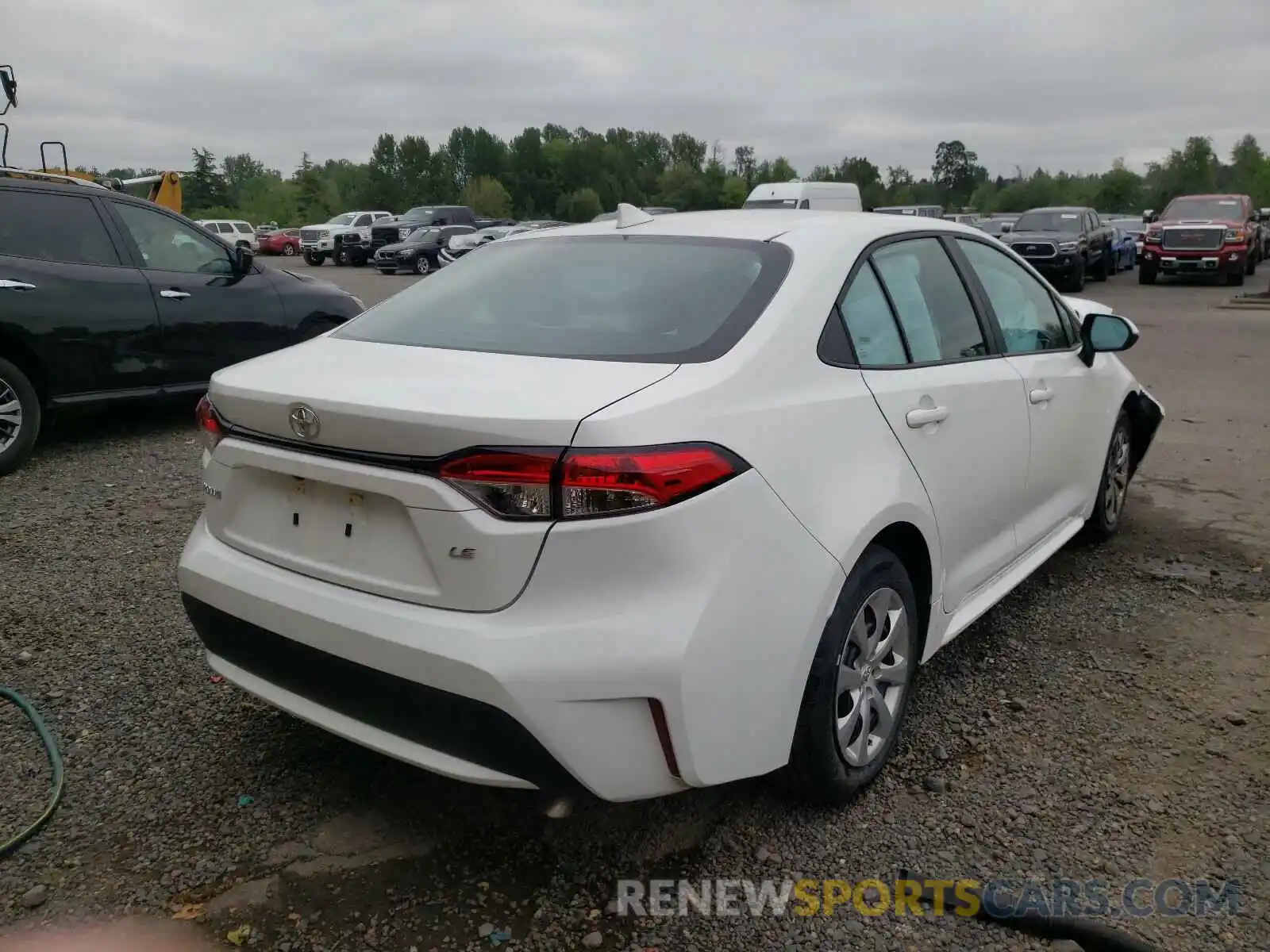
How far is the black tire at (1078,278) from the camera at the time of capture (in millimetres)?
20531

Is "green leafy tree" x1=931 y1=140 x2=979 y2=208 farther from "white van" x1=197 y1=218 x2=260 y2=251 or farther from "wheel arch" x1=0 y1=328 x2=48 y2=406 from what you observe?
"wheel arch" x1=0 y1=328 x2=48 y2=406

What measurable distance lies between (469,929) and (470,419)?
1.18 metres

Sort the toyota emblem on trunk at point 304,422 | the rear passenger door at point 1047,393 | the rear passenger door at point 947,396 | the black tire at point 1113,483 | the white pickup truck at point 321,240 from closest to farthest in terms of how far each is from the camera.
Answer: the toyota emblem on trunk at point 304,422 < the rear passenger door at point 947,396 < the rear passenger door at point 1047,393 < the black tire at point 1113,483 < the white pickup truck at point 321,240

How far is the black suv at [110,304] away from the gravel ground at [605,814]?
2.79 m

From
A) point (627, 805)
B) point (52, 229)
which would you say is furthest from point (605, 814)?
point (52, 229)

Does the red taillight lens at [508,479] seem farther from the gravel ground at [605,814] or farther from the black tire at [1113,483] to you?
the black tire at [1113,483]

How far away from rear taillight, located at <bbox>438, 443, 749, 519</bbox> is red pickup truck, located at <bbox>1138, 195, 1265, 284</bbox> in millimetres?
23112

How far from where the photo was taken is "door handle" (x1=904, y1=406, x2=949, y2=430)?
2.91 metres

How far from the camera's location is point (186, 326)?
23.0 ft

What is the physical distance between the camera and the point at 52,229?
21.5 feet

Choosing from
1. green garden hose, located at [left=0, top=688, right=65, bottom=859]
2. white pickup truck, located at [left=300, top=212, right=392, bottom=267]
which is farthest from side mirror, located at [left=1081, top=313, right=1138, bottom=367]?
white pickup truck, located at [left=300, top=212, right=392, bottom=267]

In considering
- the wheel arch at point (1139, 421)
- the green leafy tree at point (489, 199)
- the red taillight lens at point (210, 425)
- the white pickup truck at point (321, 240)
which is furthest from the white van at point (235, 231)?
the green leafy tree at point (489, 199)

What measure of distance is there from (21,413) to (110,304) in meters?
0.89

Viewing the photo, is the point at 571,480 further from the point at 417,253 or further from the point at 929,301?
the point at 417,253
